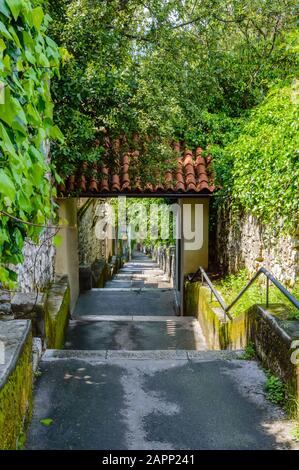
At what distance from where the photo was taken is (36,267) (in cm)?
665

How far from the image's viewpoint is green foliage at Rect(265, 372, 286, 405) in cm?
377

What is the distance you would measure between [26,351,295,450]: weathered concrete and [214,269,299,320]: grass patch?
3.41ft

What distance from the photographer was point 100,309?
414 inches

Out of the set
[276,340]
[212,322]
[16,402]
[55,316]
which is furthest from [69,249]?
[16,402]

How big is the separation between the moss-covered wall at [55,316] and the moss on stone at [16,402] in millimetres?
1925

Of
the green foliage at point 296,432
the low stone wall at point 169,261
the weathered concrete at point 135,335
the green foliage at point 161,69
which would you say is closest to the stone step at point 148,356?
the green foliage at point 296,432

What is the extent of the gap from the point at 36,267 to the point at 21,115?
4.78 meters

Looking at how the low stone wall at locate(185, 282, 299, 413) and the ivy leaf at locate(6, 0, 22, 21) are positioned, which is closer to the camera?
the ivy leaf at locate(6, 0, 22, 21)

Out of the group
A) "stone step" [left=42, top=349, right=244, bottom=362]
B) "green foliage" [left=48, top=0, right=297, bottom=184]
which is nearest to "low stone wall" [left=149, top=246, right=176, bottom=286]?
"green foliage" [left=48, top=0, right=297, bottom=184]

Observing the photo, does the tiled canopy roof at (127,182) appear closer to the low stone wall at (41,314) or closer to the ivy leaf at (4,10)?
the low stone wall at (41,314)

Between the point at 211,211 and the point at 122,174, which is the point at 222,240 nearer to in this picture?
the point at 211,211

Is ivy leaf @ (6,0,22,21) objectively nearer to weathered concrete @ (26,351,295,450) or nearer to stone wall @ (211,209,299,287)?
weathered concrete @ (26,351,295,450)

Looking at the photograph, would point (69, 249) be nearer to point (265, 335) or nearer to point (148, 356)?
point (148, 356)
